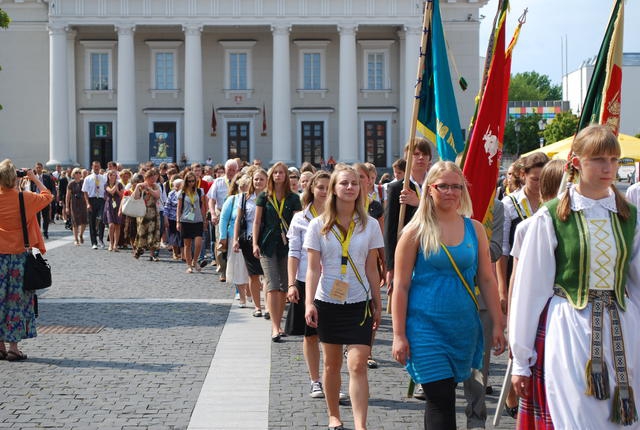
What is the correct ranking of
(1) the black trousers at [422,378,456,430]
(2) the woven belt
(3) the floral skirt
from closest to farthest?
(2) the woven belt → (1) the black trousers at [422,378,456,430] → (3) the floral skirt

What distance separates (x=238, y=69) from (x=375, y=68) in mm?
7583

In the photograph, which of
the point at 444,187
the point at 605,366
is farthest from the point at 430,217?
the point at 605,366

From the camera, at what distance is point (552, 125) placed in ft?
280

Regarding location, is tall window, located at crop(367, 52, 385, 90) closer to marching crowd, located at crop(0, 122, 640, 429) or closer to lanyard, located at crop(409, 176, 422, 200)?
marching crowd, located at crop(0, 122, 640, 429)

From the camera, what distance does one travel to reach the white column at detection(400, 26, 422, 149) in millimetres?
48781

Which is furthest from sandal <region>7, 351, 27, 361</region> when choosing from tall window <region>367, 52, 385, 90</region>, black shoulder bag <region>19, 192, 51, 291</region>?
tall window <region>367, 52, 385, 90</region>

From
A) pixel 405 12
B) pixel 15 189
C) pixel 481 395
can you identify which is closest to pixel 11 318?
pixel 15 189

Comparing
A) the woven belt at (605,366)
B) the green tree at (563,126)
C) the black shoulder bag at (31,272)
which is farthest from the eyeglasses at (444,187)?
the green tree at (563,126)

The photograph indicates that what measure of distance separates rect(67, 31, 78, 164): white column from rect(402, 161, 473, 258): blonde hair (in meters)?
46.4

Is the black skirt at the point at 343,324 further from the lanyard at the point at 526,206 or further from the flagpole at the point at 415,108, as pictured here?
the lanyard at the point at 526,206

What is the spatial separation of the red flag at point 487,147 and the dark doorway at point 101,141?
45450 millimetres

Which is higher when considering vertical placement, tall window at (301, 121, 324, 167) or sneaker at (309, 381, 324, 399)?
tall window at (301, 121, 324, 167)

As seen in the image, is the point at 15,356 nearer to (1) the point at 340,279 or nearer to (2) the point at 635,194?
(1) the point at 340,279

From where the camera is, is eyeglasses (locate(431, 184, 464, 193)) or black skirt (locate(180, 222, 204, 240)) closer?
eyeglasses (locate(431, 184, 464, 193))
